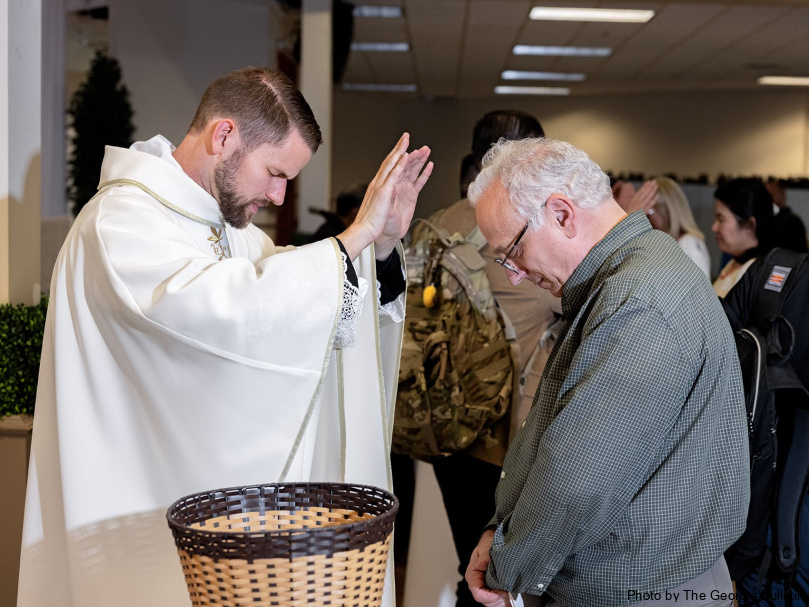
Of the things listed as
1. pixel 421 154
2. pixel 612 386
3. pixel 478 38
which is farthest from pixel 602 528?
pixel 478 38

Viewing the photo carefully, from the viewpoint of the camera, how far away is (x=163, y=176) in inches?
77.4

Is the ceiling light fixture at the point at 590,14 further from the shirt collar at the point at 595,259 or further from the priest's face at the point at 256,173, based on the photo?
the shirt collar at the point at 595,259

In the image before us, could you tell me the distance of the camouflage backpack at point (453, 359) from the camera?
2520 millimetres

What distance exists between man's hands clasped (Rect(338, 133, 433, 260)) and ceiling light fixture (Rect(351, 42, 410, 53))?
874cm

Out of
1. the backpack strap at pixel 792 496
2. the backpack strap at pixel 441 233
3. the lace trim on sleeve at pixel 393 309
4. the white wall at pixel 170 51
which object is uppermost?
the white wall at pixel 170 51

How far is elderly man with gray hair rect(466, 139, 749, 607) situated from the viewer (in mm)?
1338

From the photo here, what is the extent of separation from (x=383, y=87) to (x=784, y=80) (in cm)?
620

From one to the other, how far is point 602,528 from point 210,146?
119 cm

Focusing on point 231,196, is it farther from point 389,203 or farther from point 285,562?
point 285,562

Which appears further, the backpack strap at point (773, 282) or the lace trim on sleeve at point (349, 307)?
the backpack strap at point (773, 282)

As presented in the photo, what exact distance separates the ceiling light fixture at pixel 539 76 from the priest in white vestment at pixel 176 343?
35.8 feet

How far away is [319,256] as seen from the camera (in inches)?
69.1

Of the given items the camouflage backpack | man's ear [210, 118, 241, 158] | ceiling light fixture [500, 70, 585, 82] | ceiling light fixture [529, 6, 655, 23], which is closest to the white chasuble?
man's ear [210, 118, 241, 158]

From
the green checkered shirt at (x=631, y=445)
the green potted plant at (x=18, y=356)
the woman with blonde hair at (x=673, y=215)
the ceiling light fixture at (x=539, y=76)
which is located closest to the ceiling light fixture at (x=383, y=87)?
the ceiling light fixture at (x=539, y=76)
